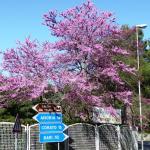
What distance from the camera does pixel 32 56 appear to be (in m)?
26.5

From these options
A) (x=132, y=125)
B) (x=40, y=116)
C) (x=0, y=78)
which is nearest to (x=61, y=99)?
(x=0, y=78)

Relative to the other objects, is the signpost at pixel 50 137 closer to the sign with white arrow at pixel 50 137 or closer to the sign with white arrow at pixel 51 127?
the sign with white arrow at pixel 50 137

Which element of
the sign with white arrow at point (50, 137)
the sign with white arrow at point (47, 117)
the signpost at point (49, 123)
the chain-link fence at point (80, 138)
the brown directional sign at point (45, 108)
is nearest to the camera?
the sign with white arrow at point (50, 137)

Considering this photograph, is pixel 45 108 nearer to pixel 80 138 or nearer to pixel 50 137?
pixel 50 137

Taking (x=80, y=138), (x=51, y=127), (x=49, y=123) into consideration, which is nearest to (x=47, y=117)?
(x=49, y=123)

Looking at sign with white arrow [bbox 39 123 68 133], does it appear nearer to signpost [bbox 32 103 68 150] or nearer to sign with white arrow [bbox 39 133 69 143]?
signpost [bbox 32 103 68 150]

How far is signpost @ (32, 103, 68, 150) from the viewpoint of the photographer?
63.3ft

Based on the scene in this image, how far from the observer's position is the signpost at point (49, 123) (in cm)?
1928

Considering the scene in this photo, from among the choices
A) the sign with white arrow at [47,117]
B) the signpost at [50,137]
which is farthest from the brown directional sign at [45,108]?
the signpost at [50,137]

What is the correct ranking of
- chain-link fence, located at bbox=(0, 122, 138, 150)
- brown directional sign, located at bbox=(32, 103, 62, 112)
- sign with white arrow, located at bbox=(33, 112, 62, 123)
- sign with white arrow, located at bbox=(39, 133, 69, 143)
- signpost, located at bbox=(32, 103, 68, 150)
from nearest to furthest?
sign with white arrow, located at bbox=(39, 133, 69, 143) < signpost, located at bbox=(32, 103, 68, 150) < sign with white arrow, located at bbox=(33, 112, 62, 123) < brown directional sign, located at bbox=(32, 103, 62, 112) < chain-link fence, located at bbox=(0, 122, 138, 150)

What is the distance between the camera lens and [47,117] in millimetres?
19641

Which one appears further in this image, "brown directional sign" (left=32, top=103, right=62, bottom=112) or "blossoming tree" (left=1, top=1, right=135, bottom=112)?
"blossoming tree" (left=1, top=1, right=135, bottom=112)

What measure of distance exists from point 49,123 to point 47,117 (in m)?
0.25

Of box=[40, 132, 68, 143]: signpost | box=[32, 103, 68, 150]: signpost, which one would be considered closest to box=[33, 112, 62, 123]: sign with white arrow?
box=[32, 103, 68, 150]: signpost
